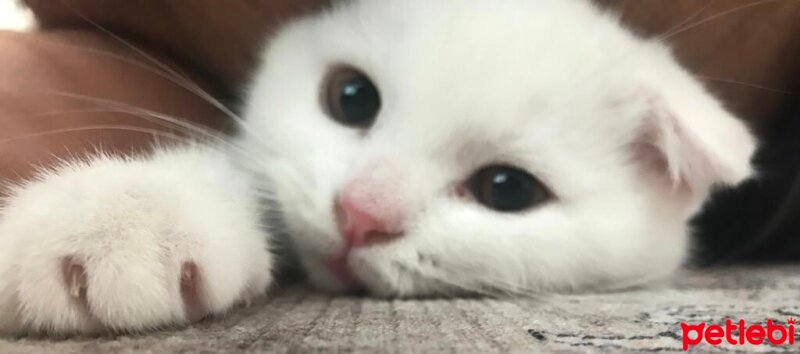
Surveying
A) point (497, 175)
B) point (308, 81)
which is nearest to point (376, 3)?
point (308, 81)

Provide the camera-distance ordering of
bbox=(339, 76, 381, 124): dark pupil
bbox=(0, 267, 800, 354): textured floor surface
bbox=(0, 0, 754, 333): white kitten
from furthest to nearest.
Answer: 1. bbox=(339, 76, 381, 124): dark pupil
2. bbox=(0, 0, 754, 333): white kitten
3. bbox=(0, 267, 800, 354): textured floor surface

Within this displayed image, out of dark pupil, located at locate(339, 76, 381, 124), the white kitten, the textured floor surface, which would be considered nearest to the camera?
the textured floor surface

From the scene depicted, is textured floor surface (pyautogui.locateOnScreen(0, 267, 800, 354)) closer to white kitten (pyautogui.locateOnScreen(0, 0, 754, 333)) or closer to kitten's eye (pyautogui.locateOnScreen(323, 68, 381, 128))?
white kitten (pyautogui.locateOnScreen(0, 0, 754, 333))

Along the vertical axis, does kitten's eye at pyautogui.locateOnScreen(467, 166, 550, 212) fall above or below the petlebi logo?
above

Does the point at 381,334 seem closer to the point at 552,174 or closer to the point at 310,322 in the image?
the point at 310,322

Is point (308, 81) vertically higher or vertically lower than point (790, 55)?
lower

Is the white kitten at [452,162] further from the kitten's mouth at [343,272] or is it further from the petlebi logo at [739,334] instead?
the petlebi logo at [739,334]

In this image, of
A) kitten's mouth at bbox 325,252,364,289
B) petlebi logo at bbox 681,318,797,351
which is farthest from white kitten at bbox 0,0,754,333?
petlebi logo at bbox 681,318,797,351
